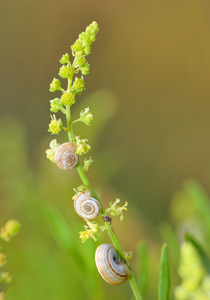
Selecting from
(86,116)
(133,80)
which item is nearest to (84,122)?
(86,116)

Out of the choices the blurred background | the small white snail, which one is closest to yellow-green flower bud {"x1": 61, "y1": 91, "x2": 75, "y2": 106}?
the small white snail

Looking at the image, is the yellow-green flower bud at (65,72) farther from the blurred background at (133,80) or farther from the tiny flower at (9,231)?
the blurred background at (133,80)

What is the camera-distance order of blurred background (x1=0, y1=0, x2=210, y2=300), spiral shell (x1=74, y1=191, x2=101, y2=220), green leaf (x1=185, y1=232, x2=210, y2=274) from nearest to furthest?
spiral shell (x1=74, y1=191, x2=101, y2=220), green leaf (x1=185, y1=232, x2=210, y2=274), blurred background (x1=0, y1=0, x2=210, y2=300)

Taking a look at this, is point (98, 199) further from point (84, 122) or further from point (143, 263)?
point (143, 263)

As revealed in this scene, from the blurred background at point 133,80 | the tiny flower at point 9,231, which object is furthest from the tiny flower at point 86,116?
the blurred background at point 133,80

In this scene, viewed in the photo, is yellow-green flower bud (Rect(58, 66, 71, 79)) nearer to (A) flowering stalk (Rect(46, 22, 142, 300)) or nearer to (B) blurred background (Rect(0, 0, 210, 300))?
(A) flowering stalk (Rect(46, 22, 142, 300))

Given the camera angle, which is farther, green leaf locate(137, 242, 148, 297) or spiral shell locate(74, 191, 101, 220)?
green leaf locate(137, 242, 148, 297)

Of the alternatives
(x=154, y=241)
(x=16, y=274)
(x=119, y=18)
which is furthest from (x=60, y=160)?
(x=119, y=18)
